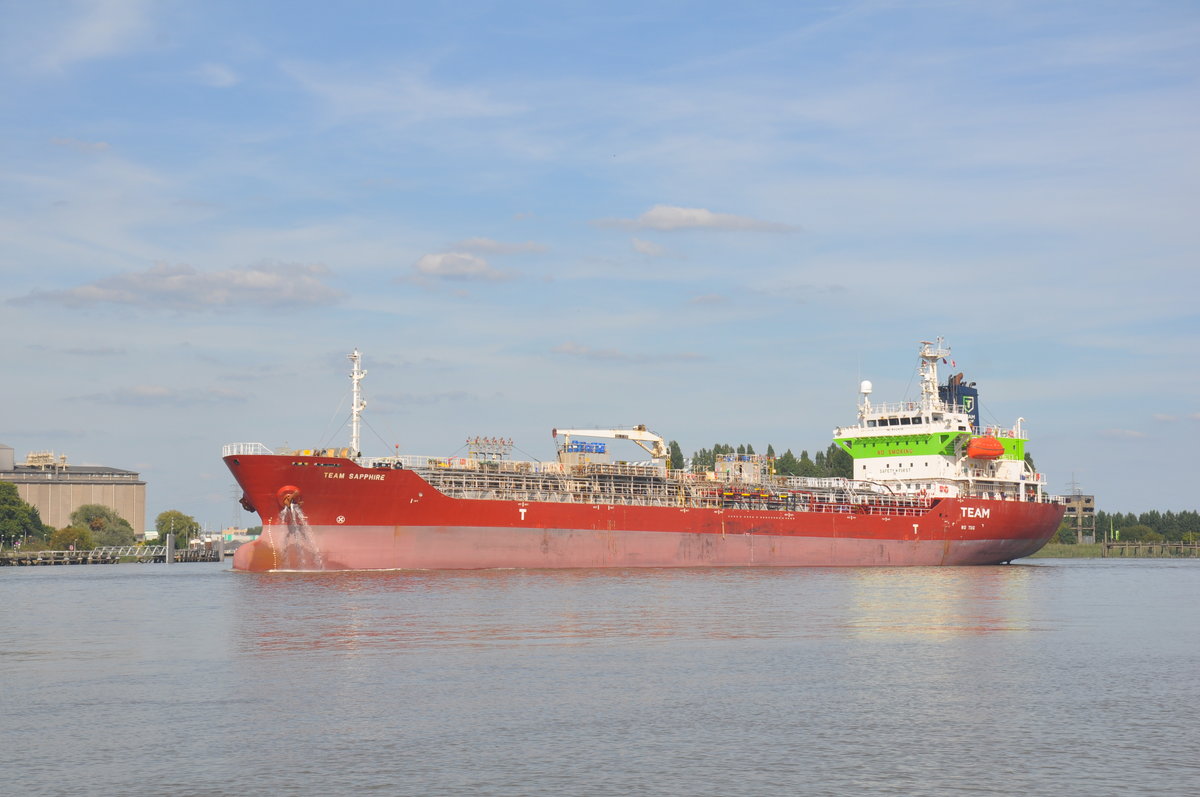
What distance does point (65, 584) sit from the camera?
66375mm

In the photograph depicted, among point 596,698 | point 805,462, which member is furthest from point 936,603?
point 805,462

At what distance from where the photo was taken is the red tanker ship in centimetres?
5456

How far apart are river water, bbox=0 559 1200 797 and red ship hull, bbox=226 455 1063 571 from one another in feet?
34.8

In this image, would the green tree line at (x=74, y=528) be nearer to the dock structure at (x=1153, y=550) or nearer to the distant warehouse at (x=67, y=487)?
the distant warehouse at (x=67, y=487)

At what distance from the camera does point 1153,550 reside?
156 meters

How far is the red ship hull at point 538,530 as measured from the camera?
54125 mm

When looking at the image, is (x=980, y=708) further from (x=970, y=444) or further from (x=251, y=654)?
(x=970, y=444)

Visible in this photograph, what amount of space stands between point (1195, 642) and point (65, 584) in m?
56.8

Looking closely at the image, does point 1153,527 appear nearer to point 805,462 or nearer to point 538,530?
point 805,462

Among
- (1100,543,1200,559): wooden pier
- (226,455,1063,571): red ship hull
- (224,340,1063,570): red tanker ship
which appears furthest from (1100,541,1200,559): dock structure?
(226,455,1063,571): red ship hull

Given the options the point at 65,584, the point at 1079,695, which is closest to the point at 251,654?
the point at 1079,695

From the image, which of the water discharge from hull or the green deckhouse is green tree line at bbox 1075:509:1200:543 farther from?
the water discharge from hull

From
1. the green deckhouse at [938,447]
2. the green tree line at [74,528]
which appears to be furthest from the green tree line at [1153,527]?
the green tree line at [74,528]

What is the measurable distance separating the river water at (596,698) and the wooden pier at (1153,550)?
12116 centimetres
